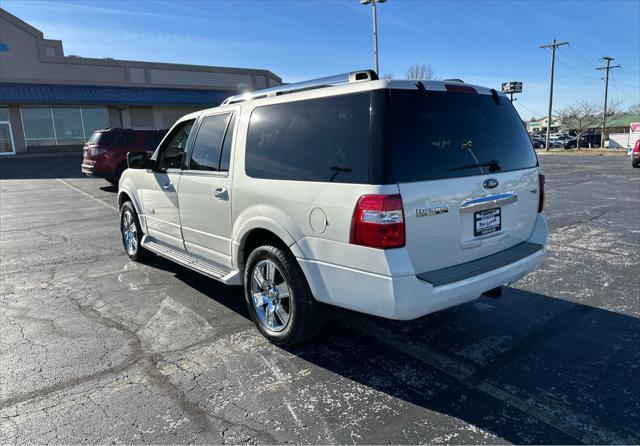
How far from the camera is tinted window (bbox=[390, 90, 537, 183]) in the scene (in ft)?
9.92

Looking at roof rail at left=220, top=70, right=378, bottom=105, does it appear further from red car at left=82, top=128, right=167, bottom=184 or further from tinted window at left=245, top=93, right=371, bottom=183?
red car at left=82, top=128, right=167, bottom=184

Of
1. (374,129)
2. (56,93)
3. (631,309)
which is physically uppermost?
(56,93)

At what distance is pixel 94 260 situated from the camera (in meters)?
6.53

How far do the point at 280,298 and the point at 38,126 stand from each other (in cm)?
3523

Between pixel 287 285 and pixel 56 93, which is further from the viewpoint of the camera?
pixel 56 93

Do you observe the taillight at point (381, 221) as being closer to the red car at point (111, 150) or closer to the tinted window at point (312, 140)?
the tinted window at point (312, 140)

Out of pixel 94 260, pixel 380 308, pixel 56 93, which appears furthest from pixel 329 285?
pixel 56 93

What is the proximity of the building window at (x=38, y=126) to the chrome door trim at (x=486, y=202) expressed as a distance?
36013 mm

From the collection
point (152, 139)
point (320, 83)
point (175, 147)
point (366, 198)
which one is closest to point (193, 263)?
point (175, 147)

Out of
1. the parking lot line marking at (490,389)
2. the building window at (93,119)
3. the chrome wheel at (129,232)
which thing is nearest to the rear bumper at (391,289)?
the parking lot line marking at (490,389)

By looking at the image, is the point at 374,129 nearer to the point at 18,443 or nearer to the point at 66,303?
the point at 18,443

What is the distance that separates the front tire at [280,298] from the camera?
3459mm

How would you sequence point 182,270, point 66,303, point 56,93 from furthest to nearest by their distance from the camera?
1. point 56,93
2. point 182,270
3. point 66,303

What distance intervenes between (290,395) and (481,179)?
2.06m
